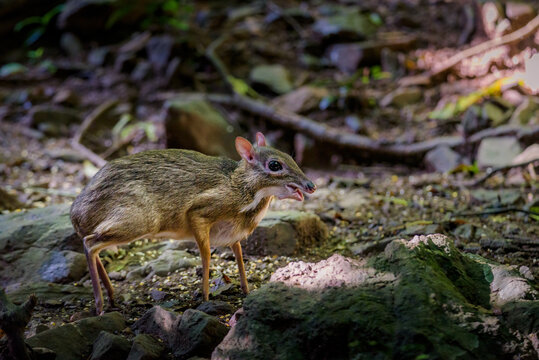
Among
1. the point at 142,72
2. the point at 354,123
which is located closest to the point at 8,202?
the point at 354,123

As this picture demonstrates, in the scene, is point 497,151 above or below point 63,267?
below

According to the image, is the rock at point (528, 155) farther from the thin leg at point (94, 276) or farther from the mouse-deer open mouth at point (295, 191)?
the thin leg at point (94, 276)

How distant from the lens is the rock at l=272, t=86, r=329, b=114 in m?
10.2

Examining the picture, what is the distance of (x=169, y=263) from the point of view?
446cm

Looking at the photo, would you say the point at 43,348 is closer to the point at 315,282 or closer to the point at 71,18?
the point at 315,282

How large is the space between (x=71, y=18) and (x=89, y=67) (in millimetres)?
1496

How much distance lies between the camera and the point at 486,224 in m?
5.04

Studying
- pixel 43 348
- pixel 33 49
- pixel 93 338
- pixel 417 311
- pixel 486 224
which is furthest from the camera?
pixel 33 49

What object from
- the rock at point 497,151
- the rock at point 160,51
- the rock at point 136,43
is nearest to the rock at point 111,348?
the rock at point 497,151

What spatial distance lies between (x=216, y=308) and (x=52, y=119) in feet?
27.8

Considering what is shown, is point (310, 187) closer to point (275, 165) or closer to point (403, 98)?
point (275, 165)

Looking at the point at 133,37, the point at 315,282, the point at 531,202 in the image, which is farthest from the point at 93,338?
the point at 133,37

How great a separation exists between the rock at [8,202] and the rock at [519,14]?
1058cm

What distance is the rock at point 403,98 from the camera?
10.4m
